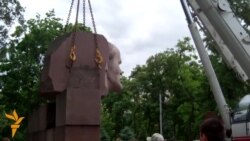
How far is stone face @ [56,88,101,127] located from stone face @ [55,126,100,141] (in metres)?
0.09

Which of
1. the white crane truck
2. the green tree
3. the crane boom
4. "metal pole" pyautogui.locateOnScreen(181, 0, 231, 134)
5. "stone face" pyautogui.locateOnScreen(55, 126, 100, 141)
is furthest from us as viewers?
the green tree

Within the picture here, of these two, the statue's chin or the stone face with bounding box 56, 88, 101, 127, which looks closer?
the stone face with bounding box 56, 88, 101, 127

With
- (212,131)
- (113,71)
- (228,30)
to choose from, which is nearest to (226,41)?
(228,30)

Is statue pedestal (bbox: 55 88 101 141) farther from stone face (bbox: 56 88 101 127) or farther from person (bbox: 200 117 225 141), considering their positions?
person (bbox: 200 117 225 141)

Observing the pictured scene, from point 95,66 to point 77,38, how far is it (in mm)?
618

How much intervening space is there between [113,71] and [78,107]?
1392mm

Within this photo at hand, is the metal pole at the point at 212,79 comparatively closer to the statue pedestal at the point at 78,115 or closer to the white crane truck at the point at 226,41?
the white crane truck at the point at 226,41

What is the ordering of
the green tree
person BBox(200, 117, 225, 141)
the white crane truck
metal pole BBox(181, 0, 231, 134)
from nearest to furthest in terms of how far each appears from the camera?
person BBox(200, 117, 225, 141) < the white crane truck < metal pole BBox(181, 0, 231, 134) < the green tree

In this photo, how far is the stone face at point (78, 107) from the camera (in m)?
9.07

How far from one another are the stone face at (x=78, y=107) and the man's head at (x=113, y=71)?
807 millimetres

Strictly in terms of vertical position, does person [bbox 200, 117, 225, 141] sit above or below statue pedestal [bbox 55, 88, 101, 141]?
below

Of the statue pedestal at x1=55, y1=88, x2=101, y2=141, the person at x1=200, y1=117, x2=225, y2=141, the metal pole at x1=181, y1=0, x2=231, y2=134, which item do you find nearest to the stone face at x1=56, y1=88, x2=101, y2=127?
the statue pedestal at x1=55, y1=88, x2=101, y2=141

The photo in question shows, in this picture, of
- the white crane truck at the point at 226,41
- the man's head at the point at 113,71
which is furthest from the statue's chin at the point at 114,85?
the white crane truck at the point at 226,41

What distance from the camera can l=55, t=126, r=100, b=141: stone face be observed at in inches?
355
